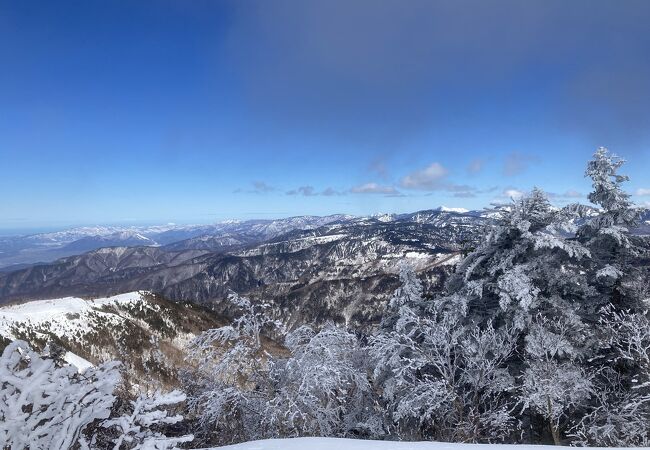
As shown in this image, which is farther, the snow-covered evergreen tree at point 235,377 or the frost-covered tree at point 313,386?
the snow-covered evergreen tree at point 235,377

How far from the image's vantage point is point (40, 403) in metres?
2.78

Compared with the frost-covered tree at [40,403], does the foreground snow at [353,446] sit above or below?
below

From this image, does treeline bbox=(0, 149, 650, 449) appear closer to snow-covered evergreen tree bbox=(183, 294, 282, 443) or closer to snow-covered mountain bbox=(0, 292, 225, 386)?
snow-covered evergreen tree bbox=(183, 294, 282, 443)

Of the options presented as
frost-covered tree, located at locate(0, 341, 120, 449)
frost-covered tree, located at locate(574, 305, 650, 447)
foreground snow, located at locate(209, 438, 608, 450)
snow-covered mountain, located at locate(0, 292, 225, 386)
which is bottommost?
snow-covered mountain, located at locate(0, 292, 225, 386)

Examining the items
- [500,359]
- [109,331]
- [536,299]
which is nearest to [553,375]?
[500,359]

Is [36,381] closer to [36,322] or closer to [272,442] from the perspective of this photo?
[272,442]

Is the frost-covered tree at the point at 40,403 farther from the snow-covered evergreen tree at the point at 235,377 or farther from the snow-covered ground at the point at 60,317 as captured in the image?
the snow-covered ground at the point at 60,317

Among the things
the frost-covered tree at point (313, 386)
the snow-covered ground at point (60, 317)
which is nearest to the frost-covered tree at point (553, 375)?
the frost-covered tree at point (313, 386)

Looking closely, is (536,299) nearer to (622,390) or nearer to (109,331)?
(622,390)

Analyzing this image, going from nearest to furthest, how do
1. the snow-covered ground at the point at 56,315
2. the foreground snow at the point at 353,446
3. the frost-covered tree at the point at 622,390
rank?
the foreground snow at the point at 353,446
the frost-covered tree at the point at 622,390
the snow-covered ground at the point at 56,315

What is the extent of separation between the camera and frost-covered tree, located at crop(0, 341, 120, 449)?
8.77 feet

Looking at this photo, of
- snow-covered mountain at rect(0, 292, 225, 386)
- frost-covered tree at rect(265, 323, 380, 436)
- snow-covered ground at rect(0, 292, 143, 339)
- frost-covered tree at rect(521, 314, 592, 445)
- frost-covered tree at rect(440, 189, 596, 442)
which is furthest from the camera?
snow-covered ground at rect(0, 292, 143, 339)

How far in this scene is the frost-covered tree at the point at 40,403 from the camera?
2672 mm

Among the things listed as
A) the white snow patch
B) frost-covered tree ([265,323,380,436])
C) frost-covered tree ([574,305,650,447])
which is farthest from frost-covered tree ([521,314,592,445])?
the white snow patch
